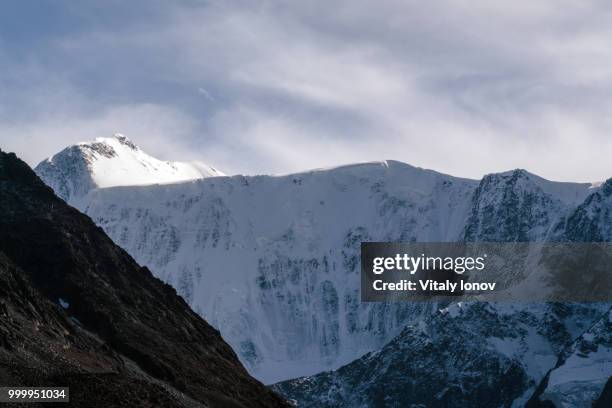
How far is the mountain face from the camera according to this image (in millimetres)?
121375

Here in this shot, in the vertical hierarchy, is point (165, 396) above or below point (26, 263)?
below

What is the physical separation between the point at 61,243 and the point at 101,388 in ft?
217

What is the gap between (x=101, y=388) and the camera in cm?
11775

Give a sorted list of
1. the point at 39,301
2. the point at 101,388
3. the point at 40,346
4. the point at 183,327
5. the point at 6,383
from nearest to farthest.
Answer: the point at 6,383 → the point at 101,388 → the point at 40,346 → the point at 39,301 → the point at 183,327

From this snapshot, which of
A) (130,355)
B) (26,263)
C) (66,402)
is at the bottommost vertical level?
(66,402)

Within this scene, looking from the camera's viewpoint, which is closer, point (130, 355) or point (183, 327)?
point (130, 355)

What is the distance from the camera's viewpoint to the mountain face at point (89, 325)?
12138 centimetres

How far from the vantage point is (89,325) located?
166 metres

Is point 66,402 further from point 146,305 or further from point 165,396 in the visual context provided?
point 146,305

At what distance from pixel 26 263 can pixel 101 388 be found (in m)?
62.3

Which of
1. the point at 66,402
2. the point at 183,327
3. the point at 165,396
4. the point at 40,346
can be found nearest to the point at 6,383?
the point at 66,402

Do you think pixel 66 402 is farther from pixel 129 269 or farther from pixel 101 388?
pixel 129 269

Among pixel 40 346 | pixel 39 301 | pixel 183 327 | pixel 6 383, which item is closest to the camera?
pixel 6 383

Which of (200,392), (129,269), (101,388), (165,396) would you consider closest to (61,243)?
(129,269)
